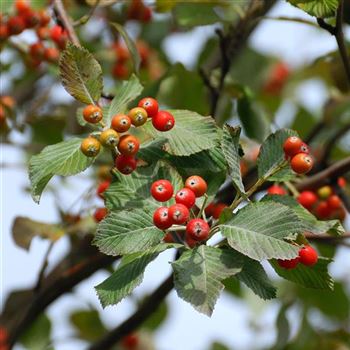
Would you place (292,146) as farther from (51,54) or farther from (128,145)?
(51,54)

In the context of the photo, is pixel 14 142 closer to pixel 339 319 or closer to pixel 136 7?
pixel 136 7

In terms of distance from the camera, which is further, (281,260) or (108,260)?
(108,260)

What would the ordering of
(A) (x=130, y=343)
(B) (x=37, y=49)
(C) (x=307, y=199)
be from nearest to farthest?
(C) (x=307, y=199) < (B) (x=37, y=49) < (A) (x=130, y=343)

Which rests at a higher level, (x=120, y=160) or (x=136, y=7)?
(x=120, y=160)

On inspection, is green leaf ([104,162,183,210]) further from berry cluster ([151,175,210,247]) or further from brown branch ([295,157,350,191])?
brown branch ([295,157,350,191])

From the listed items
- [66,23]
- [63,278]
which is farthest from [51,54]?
[63,278]

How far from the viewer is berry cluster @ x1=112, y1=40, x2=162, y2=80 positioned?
→ 279cm

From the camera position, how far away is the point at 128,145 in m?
1.25

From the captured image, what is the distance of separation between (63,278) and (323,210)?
0.69 metres

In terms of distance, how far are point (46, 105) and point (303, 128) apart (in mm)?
837

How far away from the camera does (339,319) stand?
2.66 m

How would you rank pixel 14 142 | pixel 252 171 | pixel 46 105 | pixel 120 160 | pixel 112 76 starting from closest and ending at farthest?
pixel 120 160 → pixel 252 171 → pixel 14 142 → pixel 46 105 → pixel 112 76

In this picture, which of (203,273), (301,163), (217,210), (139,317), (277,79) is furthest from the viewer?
(277,79)

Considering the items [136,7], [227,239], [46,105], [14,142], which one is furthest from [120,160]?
[46,105]
